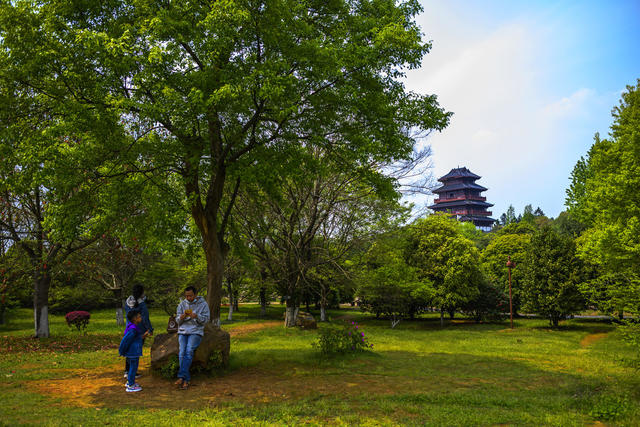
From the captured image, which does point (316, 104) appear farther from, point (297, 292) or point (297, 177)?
point (297, 292)

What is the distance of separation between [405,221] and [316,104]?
526 inches

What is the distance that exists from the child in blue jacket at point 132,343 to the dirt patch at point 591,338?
17252mm

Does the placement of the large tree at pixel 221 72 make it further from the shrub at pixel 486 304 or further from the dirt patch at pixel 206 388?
the shrub at pixel 486 304

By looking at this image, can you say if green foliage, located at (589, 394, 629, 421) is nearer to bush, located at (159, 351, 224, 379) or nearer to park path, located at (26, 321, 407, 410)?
park path, located at (26, 321, 407, 410)

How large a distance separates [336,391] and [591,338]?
17.8 m

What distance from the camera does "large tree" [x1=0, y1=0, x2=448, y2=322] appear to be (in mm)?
7973

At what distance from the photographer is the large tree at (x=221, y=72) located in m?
7.97

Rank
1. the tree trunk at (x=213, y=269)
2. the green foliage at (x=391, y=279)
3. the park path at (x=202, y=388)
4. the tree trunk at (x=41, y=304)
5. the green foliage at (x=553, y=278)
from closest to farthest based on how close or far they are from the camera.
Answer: the park path at (x=202, y=388) < the tree trunk at (x=213, y=269) < the tree trunk at (x=41, y=304) < the green foliage at (x=553, y=278) < the green foliage at (x=391, y=279)

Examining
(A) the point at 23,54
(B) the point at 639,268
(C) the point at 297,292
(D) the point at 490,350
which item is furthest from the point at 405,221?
(A) the point at 23,54

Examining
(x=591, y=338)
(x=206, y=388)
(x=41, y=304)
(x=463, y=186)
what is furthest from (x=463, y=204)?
(x=206, y=388)

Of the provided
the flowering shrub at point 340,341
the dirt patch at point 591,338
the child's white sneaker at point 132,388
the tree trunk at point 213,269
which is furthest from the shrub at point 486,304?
the child's white sneaker at point 132,388

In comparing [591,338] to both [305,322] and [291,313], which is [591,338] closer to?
[305,322]

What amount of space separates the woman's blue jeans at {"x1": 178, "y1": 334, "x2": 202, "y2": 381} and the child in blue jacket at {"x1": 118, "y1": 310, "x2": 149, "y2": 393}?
29.2 inches

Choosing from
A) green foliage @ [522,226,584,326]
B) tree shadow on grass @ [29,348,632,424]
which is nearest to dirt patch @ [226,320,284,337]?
tree shadow on grass @ [29,348,632,424]
